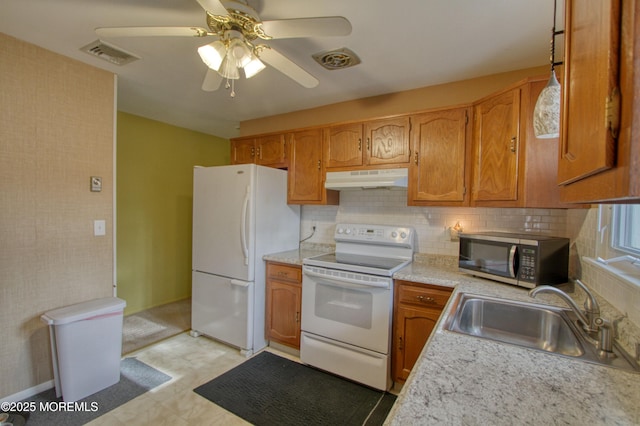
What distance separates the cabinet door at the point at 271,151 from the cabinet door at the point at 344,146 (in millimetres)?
514

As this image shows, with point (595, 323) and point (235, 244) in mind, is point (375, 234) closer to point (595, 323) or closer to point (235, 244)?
point (235, 244)

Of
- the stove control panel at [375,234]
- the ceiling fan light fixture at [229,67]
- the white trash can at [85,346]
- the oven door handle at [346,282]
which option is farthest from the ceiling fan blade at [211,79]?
the white trash can at [85,346]

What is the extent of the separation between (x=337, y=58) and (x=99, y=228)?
224cm

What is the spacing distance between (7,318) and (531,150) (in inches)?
138

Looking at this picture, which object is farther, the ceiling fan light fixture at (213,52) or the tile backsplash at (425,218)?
the tile backsplash at (425,218)

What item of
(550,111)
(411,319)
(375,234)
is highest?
(550,111)

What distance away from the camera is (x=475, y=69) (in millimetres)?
2201

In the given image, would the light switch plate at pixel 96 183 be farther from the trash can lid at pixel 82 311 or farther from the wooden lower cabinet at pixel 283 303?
the wooden lower cabinet at pixel 283 303

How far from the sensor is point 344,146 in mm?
2688

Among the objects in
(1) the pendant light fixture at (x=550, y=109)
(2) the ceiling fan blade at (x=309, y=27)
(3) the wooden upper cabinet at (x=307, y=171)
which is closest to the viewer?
(1) the pendant light fixture at (x=550, y=109)

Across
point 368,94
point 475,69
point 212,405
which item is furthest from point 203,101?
point 212,405

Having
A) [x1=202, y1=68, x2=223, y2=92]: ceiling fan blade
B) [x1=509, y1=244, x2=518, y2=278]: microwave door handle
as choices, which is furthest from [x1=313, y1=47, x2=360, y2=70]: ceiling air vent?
[x1=509, y1=244, x2=518, y2=278]: microwave door handle

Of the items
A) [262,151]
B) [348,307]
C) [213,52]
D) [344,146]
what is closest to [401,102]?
[344,146]

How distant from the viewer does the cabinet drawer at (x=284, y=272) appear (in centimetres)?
258
